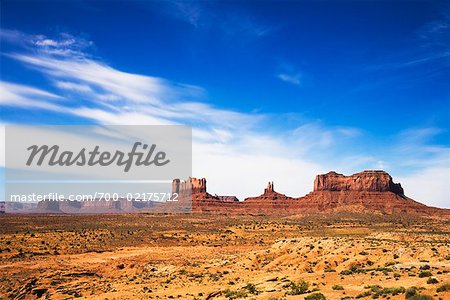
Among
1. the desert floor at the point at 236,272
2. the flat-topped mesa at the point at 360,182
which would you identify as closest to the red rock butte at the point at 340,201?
the flat-topped mesa at the point at 360,182

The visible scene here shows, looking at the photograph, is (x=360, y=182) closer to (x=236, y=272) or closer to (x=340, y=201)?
(x=340, y=201)

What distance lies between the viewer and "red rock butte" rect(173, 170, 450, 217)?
147900 millimetres

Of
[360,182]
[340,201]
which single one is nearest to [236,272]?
[340,201]

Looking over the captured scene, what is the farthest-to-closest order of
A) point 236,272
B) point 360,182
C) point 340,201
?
point 360,182
point 340,201
point 236,272

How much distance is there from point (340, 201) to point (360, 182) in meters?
16.2

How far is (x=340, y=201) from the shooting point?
→ 535 feet

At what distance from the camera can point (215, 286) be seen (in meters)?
23.9

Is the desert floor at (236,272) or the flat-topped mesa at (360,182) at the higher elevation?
the flat-topped mesa at (360,182)

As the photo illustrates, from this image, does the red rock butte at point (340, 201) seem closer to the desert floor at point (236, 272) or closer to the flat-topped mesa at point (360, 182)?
the flat-topped mesa at point (360, 182)

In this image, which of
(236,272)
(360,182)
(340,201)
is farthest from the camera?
(360,182)

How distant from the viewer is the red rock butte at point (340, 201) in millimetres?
147900

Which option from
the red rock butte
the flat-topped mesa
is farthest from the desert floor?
the flat-topped mesa

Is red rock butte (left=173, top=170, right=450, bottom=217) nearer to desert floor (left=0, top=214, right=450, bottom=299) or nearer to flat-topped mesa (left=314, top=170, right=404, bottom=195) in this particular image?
flat-topped mesa (left=314, top=170, right=404, bottom=195)

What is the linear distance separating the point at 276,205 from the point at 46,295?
6391 inches
